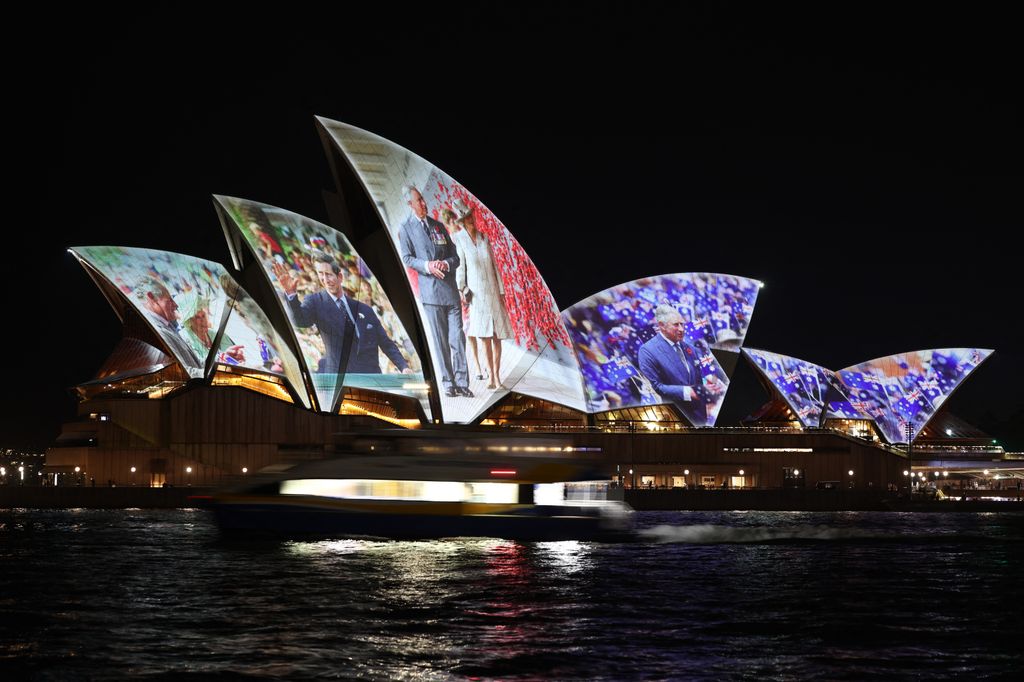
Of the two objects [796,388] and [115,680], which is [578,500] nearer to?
[115,680]

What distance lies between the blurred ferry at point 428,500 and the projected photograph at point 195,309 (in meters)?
36.9

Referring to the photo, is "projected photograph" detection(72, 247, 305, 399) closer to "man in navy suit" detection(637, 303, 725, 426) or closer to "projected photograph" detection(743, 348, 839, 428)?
"man in navy suit" detection(637, 303, 725, 426)

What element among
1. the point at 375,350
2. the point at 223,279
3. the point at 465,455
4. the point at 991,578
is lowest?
the point at 991,578

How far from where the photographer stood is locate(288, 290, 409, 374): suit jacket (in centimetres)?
7219

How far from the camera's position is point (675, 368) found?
84438 mm

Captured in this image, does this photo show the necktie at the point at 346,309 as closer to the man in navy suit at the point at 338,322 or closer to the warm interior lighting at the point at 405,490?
the man in navy suit at the point at 338,322

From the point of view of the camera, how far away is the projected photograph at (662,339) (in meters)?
82.6

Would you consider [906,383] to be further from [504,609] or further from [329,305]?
[504,609]

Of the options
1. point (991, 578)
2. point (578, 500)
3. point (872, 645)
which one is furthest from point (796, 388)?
point (872, 645)

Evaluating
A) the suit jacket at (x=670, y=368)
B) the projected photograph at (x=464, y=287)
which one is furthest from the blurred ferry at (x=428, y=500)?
the suit jacket at (x=670, y=368)

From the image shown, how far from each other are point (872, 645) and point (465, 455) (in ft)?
65.5

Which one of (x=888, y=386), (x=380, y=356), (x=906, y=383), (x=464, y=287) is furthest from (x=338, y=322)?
(x=906, y=383)

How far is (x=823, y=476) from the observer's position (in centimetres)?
7700

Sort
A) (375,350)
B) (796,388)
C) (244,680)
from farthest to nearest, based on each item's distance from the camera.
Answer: (796,388), (375,350), (244,680)
